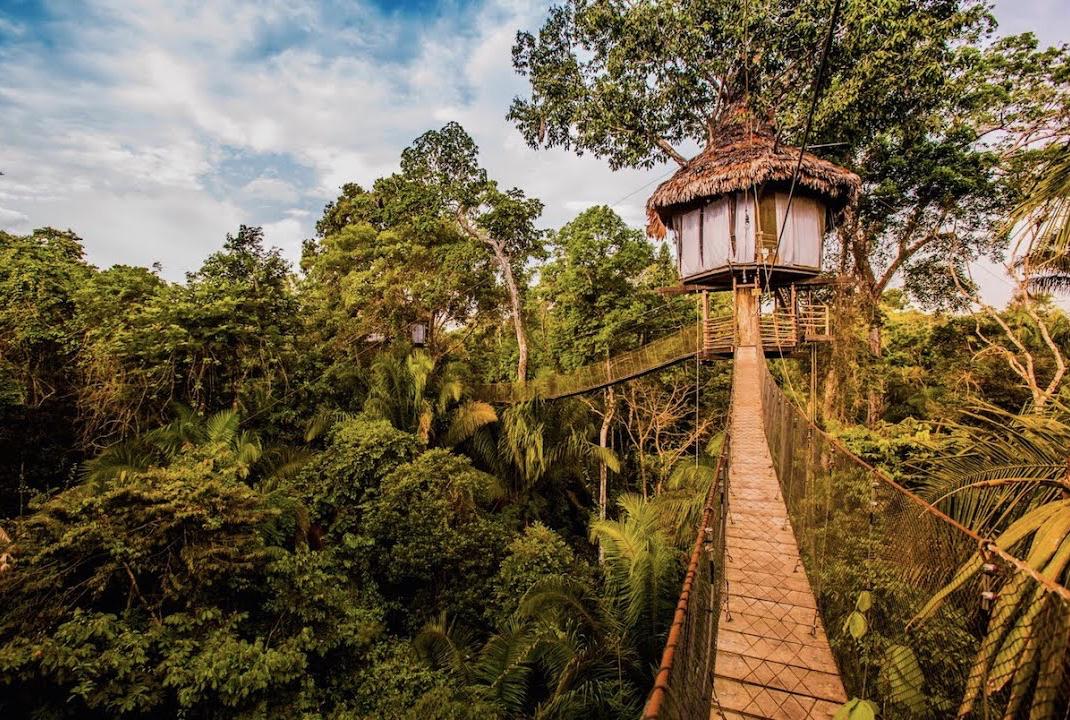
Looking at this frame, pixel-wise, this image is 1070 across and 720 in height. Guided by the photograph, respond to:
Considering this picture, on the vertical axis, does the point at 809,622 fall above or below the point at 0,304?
below

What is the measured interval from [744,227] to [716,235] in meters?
0.59

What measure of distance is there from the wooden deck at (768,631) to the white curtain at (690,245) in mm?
7433

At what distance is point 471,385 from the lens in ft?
39.7

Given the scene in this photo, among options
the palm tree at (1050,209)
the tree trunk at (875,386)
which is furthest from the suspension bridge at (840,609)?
the tree trunk at (875,386)

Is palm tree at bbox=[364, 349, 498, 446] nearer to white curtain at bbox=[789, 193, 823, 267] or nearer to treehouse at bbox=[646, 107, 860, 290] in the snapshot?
treehouse at bbox=[646, 107, 860, 290]

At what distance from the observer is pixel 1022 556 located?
2.13m

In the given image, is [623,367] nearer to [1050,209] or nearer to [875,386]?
[875,386]

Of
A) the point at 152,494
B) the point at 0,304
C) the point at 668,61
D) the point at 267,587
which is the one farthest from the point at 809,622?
the point at 668,61

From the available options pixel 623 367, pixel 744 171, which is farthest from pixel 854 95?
pixel 623 367

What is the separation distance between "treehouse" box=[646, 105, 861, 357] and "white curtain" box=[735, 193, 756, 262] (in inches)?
0.8

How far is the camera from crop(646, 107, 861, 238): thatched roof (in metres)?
9.50

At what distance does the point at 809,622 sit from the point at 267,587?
524 cm

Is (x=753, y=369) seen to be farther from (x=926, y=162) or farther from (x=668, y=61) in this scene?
(x=668, y=61)

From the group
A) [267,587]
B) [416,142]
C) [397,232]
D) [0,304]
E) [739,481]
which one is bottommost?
[267,587]
